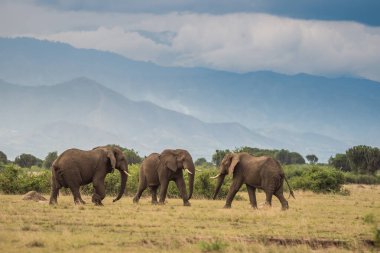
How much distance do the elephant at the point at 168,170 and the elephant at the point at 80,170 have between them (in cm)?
302

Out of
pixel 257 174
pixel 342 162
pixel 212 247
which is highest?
pixel 342 162

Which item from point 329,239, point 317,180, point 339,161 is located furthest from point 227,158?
point 339,161

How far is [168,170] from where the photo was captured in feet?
127

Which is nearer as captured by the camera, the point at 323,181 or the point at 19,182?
the point at 19,182

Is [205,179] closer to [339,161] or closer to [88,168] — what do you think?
[88,168]

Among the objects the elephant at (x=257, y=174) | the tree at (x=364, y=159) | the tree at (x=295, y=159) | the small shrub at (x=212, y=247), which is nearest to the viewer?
the small shrub at (x=212, y=247)

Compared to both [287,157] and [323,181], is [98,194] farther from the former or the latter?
[287,157]

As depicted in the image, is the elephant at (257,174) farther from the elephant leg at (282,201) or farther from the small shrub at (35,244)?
the small shrub at (35,244)

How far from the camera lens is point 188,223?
27.9m

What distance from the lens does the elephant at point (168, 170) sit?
38281 millimetres

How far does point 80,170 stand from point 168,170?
536cm

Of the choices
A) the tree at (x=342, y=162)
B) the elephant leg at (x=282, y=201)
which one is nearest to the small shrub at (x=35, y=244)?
the elephant leg at (x=282, y=201)

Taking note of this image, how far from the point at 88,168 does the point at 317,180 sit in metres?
28.0

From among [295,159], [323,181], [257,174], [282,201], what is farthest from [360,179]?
[295,159]
